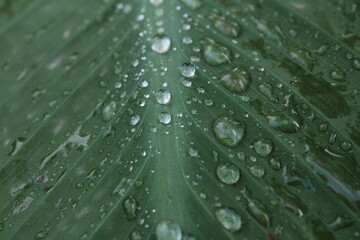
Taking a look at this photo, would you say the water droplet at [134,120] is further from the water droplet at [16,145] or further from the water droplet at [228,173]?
the water droplet at [16,145]

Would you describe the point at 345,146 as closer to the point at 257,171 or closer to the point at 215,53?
the point at 257,171

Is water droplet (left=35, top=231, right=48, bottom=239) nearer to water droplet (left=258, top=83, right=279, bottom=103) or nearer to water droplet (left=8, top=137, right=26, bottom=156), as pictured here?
water droplet (left=8, top=137, right=26, bottom=156)

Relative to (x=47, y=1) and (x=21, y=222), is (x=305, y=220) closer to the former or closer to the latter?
(x=21, y=222)

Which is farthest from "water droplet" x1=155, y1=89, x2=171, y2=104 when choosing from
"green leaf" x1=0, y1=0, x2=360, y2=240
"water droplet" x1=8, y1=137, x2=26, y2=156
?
"water droplet" x1=8, y1=137, x2=26, y2=156

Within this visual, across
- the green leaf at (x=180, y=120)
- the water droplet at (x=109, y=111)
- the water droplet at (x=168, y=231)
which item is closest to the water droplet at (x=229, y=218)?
the green leaf at (x=180, y=120)

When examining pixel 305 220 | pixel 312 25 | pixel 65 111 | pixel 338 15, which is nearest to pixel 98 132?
pixel 65 111
